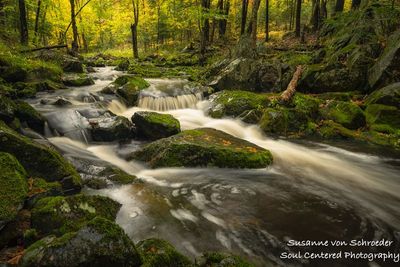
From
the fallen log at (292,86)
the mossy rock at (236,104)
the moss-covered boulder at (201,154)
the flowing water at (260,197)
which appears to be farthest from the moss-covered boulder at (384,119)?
the moss-covered boulder at (201,154)

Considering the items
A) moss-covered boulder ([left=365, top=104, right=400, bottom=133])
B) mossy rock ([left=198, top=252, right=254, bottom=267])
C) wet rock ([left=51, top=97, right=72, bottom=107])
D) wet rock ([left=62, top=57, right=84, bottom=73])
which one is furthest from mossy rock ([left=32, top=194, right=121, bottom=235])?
wet rock ([left=62, top=57, right=84, bottom=73])

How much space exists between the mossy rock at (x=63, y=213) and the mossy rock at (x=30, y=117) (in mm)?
4564

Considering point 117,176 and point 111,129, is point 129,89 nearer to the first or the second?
point 111,129

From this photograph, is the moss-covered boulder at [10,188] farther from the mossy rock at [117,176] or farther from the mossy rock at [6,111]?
the mossy rock at [6,111]

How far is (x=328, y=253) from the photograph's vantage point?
427 centimetres

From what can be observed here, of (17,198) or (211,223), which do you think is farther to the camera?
(211,223)

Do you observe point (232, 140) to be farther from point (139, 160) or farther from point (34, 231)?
point (34, 231)

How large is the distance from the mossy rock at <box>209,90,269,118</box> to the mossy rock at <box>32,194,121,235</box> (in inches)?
310

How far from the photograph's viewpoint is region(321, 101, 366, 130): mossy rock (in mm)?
10102

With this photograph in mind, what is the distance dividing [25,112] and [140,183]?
409cm

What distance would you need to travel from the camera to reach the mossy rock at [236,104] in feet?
38.1

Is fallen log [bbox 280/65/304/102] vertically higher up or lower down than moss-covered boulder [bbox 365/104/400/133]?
higher up

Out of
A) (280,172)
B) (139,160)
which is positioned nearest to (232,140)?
(280,172)

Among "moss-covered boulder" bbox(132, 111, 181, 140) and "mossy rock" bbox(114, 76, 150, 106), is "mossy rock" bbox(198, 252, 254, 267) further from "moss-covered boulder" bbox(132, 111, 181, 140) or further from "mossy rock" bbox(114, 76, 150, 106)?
"mossy rock" bbox(114, 76, 150, 106)
